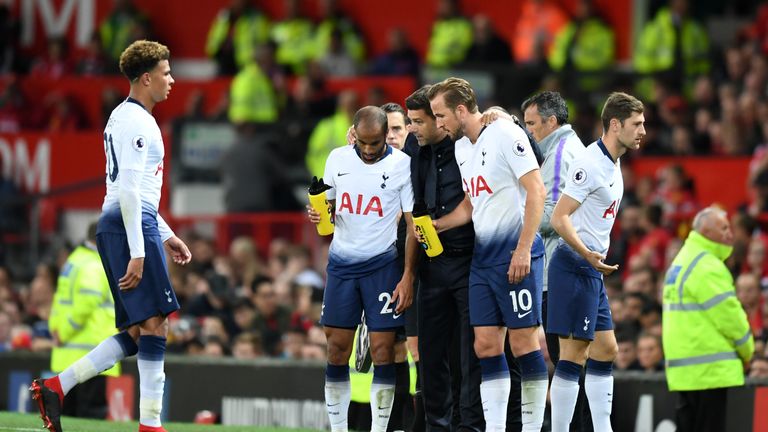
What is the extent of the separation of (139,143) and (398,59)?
11287mm

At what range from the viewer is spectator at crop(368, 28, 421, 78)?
66.9 feet

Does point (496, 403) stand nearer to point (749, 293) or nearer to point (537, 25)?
point (749, 293)

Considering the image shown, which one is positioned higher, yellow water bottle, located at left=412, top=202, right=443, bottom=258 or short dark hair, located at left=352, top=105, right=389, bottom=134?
short dark hair, located at left=352, top=105, right=389, bottom=134

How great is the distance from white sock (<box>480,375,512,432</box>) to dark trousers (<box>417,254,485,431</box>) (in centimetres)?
29

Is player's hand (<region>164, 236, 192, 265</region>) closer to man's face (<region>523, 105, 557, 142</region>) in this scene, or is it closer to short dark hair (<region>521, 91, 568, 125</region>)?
man's face (<region>523, 105, 557, 142</region>)

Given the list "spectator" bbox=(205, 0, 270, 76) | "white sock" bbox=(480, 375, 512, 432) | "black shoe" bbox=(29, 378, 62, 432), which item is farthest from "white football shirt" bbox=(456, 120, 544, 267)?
"spectator" bbox=(205, 0, 270, 76)

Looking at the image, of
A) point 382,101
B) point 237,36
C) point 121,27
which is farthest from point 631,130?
point 121,27

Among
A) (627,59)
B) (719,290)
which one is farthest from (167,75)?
(627,59)

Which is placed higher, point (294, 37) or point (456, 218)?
point (294, 37)

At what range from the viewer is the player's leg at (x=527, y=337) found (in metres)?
9.55

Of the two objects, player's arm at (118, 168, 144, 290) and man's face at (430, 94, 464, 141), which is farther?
man's face at (430, 94, 464, 141)

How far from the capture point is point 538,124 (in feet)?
35.1

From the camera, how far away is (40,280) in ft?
58.5

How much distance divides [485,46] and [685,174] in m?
4.47
